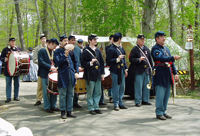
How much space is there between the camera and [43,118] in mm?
6691

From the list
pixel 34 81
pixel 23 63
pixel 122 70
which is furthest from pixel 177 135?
pixel 34 81

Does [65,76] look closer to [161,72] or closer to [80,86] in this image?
[80,86]

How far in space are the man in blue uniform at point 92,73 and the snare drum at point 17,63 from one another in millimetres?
2715

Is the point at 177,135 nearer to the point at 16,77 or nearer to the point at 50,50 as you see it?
the point at 50,50

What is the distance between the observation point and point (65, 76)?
21.4 feet

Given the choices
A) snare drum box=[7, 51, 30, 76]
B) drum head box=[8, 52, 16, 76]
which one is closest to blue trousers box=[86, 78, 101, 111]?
snare drum box=[7, 51, 30, 76]

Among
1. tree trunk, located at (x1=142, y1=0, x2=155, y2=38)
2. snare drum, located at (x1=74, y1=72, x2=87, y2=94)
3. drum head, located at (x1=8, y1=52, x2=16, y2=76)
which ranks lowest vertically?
snare drum, located at (x1=74, y1=72, x2=87, y2=94)

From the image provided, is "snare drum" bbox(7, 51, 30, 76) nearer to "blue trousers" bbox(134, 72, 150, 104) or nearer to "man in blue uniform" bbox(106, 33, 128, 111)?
"man in blue uniform" bbox(106, 33, 128, 111)

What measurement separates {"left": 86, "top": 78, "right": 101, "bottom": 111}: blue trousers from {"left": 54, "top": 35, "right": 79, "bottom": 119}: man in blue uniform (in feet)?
2.27

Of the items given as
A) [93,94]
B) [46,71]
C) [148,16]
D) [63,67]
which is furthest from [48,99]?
[148,16]

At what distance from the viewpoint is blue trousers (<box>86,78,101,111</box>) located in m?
7.28

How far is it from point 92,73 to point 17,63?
310cm

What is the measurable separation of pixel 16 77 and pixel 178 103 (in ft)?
19.3

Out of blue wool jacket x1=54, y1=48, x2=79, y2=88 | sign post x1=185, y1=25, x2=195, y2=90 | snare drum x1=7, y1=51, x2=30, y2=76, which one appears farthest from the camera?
sign post x1=185, y1=25, x2=195, y2=90
